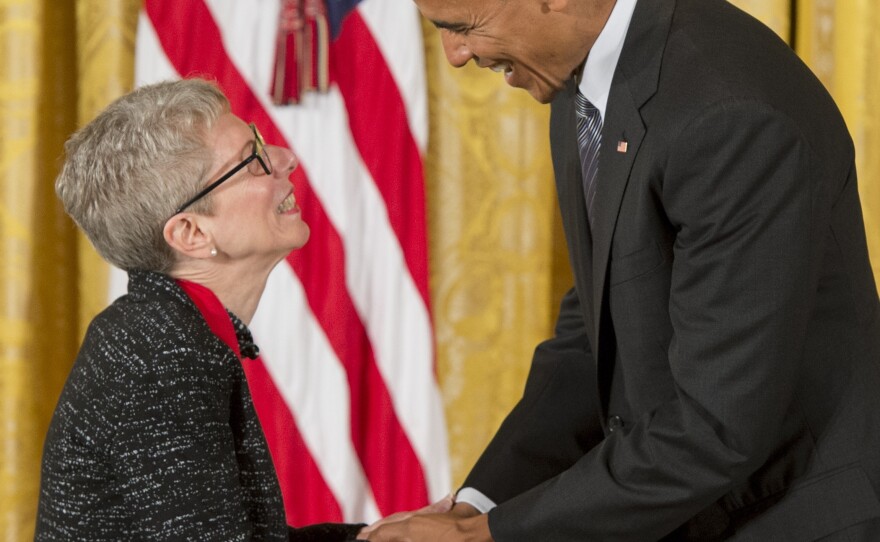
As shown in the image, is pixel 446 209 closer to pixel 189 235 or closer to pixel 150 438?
pixel 189 235

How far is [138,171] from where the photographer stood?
1333mm

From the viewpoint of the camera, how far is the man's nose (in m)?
1.28

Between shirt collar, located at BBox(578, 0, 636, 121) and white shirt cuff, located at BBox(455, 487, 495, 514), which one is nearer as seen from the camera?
shirt collar, located at BBox(578, 0, 636, 121)

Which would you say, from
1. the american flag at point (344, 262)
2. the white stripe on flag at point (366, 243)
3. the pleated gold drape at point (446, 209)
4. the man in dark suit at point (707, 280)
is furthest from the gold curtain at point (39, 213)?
the man in dark suit at point (707, 280)

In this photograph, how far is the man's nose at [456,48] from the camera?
1280 mm

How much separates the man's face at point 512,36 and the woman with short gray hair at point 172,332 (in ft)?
1.11

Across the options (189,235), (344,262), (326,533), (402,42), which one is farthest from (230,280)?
(402,42)

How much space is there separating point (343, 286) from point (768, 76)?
133cm

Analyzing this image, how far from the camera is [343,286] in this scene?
2.30m

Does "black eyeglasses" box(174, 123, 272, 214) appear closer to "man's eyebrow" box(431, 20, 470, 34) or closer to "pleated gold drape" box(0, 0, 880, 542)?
"man's eyebrow" box(431, 20, 470, 34)

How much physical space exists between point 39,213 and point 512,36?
149cm

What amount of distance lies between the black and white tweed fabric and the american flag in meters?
0.97

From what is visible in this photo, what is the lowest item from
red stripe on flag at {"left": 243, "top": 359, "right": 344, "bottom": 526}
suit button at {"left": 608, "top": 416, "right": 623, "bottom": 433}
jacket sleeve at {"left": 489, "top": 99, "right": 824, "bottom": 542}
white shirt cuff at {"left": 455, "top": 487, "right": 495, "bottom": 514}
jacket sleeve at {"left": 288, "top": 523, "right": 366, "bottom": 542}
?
red stripe on flag at {"left": 243, "top": 359, "right": 344, "bottom": 526}

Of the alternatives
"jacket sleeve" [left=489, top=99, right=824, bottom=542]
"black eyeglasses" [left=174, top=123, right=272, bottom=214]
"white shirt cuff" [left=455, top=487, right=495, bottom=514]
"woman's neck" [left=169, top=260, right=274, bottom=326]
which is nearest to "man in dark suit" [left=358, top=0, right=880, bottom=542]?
"jacket sleeve" [left=489, top=99, right=824, bottom=542]
